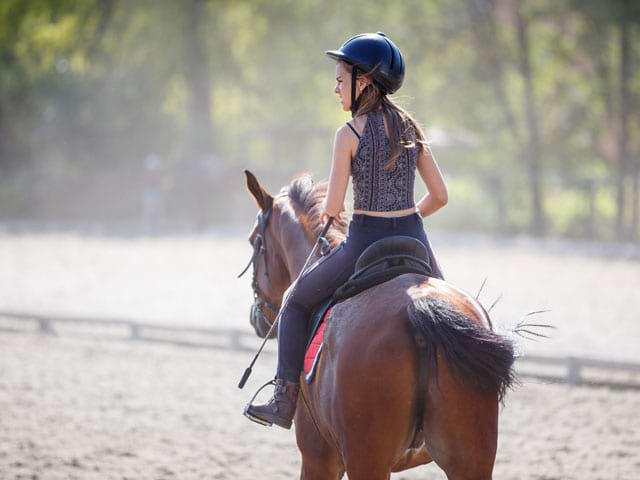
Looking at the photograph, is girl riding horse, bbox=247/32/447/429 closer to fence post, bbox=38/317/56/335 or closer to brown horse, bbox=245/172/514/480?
brown horse, bbox=245/172/514/480

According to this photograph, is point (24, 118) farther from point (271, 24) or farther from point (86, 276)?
point (86, 276)

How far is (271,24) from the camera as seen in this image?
30.0 m

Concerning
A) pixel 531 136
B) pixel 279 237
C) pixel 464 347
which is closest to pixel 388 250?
pixel 464 347

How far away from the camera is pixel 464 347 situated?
3.18 m

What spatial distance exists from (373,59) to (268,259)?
1391mm

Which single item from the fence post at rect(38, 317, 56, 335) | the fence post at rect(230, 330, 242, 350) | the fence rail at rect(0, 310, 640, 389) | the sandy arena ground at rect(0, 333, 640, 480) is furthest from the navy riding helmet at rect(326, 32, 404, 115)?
the fence post at rect(38, 317, 56, 335)

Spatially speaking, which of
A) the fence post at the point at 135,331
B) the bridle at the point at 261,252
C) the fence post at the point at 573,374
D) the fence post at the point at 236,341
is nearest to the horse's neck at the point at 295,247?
the bridle at the point at 261,252

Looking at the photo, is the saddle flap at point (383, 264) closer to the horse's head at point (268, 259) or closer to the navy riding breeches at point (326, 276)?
the navy riding breeches at point (326, 276)

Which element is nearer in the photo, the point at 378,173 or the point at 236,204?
the point at 378,173

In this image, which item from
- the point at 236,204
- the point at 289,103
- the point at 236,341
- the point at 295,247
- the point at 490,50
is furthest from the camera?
the point at 289,103

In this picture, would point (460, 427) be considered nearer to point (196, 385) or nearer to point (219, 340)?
point (196, 385)

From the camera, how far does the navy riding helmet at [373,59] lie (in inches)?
144

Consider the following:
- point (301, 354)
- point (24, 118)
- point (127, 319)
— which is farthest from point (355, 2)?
point (301, 354)

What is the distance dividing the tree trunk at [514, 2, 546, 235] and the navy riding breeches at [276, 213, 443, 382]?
19.8 metres
